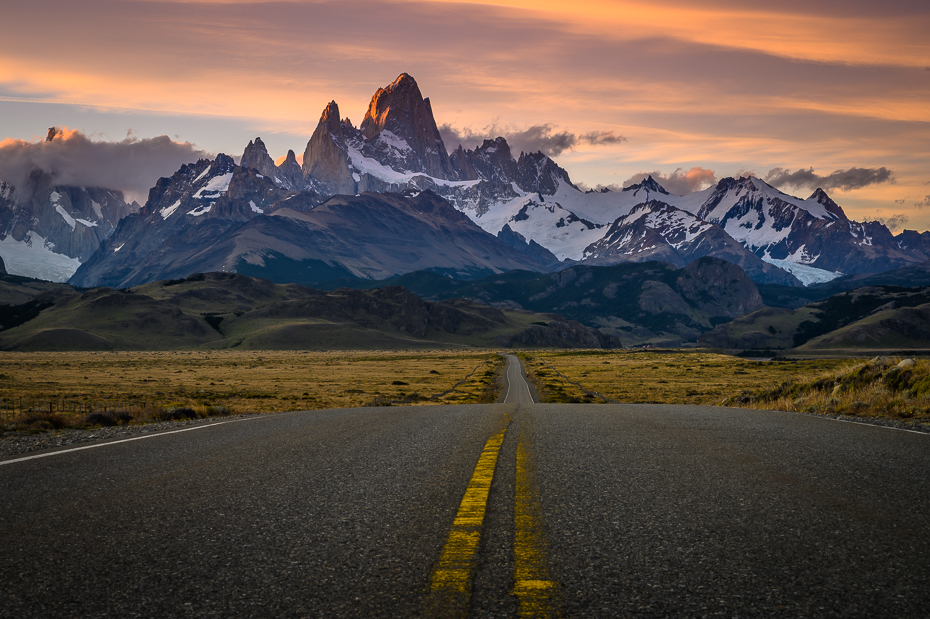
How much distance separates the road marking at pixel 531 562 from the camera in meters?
5.00

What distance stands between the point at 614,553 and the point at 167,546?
4284 millimetres

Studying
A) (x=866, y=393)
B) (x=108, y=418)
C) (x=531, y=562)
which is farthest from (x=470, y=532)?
(x=866, y=393)

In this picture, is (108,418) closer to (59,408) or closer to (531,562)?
(59,408)

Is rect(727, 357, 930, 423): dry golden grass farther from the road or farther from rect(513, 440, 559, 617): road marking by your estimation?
rect(513, 440, 559, 617): road marking

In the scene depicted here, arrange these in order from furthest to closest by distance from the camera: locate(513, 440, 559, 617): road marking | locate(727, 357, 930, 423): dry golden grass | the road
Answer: locate(727, 357, 930, 423): dry golden grass, the road, locate(513, 440, 559, 617): road marking

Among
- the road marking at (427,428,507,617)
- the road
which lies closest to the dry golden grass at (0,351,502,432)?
the road

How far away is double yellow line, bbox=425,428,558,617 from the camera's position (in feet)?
16.5

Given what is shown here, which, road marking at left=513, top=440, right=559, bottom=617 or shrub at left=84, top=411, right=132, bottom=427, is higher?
road marking at left=513, top=440, right=559, bottom=617

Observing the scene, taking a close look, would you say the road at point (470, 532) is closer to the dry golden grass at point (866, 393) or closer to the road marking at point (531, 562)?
the road marking at point (531, 562)

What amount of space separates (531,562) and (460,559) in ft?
2.06

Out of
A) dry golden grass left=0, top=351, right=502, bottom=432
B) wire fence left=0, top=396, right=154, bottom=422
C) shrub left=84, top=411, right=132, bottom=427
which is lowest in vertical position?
dry golden grass left=0, top=351, right=502, bottom=432

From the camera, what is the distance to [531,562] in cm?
584

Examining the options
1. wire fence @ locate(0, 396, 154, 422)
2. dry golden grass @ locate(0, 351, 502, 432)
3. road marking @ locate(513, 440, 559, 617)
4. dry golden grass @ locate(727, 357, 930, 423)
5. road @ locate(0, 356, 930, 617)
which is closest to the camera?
road marking @ locate(513, 440, 559, 617)

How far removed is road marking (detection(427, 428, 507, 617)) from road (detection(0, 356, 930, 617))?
0.02 meters
